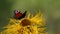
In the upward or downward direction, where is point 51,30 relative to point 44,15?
downward

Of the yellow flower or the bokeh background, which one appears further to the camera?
the bokeh background

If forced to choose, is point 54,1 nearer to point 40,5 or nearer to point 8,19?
point 40,5

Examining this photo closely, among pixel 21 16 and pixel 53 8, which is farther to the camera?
pixel 53 8

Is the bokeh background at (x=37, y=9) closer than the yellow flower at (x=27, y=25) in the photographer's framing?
No

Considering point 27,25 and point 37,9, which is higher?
point 37,9

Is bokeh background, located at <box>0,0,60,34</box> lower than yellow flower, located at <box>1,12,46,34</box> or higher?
higher

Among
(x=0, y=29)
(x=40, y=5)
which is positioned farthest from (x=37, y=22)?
(x=0, y=29)

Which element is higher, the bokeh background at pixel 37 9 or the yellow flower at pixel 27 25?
the bokeh background at pixel 37 9

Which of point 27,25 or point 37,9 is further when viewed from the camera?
point 37,9
